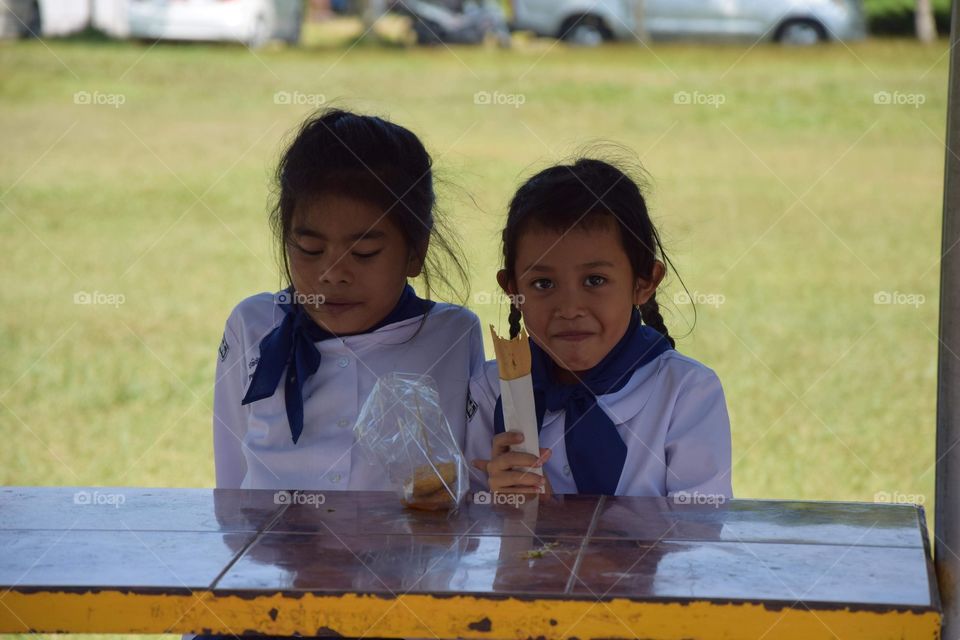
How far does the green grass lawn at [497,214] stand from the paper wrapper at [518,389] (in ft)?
2.85

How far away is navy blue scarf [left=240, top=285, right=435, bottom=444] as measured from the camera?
2.69m

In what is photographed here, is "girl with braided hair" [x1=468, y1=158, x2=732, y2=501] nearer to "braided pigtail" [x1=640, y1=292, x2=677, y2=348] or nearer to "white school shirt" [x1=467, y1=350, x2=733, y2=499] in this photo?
"white school shirt" [x1=467, y1=350, x2=733, y2=499]

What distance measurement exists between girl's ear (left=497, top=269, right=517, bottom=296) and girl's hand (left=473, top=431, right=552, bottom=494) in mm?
513

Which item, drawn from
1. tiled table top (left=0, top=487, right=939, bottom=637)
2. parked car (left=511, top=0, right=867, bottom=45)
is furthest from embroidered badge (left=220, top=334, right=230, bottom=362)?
parked car (left=511, top=0, right=867, bottom=45)

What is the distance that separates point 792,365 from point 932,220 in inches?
139

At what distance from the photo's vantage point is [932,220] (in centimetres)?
962

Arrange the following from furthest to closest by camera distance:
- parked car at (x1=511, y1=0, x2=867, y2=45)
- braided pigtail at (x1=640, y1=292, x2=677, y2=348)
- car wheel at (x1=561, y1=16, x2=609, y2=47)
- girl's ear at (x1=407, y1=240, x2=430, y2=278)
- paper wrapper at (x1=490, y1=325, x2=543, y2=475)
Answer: car wheel at (x1=561, y1=16, x2=609, y2=47) → parked car at (x1=511, y1=0, x2=867, y2=45) → braided pigtail at (x1=640, y1=292, x2=677, y2=348) → girl's ear at (x1=407, y1=240, x2=430, y2=278) → paper wrapper at (x1=490, y1=325, x2=543, y2=475)

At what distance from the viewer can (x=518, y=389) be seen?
7.52ft

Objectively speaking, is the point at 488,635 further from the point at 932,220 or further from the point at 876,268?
the point at 932,220

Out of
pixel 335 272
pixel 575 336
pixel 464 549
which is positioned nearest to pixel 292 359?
pixel 335 272

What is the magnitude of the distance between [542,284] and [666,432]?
0.41 m

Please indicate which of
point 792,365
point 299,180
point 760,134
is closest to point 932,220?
point 760,134

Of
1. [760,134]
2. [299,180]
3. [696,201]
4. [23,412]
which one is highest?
[760,134]

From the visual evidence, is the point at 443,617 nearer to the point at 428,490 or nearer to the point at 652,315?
the point at 428,490
